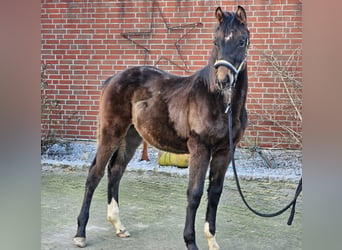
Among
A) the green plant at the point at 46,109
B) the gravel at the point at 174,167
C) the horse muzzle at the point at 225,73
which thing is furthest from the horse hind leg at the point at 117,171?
the horse muzzle at the point at 225,73

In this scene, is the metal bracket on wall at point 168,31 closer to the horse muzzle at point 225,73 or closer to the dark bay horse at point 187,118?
the dark bay horse at point 187,118

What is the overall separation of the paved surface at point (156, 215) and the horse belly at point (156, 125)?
1.99ft

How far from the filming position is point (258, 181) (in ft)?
9.75

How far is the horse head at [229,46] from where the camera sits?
1.84 m

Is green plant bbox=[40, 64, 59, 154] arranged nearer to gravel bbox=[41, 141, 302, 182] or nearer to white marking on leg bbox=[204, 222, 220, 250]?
gravel bbox=[41, 141, 302, 182]

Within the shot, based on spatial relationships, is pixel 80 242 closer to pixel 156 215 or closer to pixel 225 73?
pixel 156 215

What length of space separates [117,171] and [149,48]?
35.6 inches

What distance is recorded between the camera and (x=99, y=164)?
8.10ft

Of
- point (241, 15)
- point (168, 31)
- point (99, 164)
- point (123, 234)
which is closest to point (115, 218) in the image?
point (123, 234)

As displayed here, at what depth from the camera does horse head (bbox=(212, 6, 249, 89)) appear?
184cm
